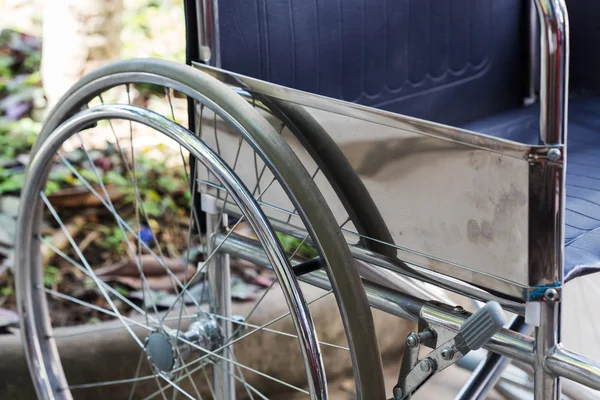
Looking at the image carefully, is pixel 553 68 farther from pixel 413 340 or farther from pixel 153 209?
pixel 153 209

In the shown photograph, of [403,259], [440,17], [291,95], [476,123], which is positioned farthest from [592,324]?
[291,95]

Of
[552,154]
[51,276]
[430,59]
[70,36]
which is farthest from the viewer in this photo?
[70,36]

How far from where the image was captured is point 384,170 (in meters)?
0.88

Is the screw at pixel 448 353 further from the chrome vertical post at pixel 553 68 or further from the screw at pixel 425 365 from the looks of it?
the chrome vertical post at pixel 553 68

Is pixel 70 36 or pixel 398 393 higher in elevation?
pixel 70 36

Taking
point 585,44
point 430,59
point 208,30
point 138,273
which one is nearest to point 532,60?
point 585,44

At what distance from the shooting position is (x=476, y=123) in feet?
4.61

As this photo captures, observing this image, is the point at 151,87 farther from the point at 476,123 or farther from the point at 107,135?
the point at 476,123

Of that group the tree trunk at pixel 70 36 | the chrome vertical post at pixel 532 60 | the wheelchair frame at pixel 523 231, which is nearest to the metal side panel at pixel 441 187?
the wheelchair frame at pixel 523 231

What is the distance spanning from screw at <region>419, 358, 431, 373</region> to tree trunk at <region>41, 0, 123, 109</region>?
5.16ft

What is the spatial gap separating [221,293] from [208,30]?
41cm

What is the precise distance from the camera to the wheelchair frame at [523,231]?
0.74 m

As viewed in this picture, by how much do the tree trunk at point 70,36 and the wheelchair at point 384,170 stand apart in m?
1.03

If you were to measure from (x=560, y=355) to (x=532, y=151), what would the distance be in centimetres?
21
